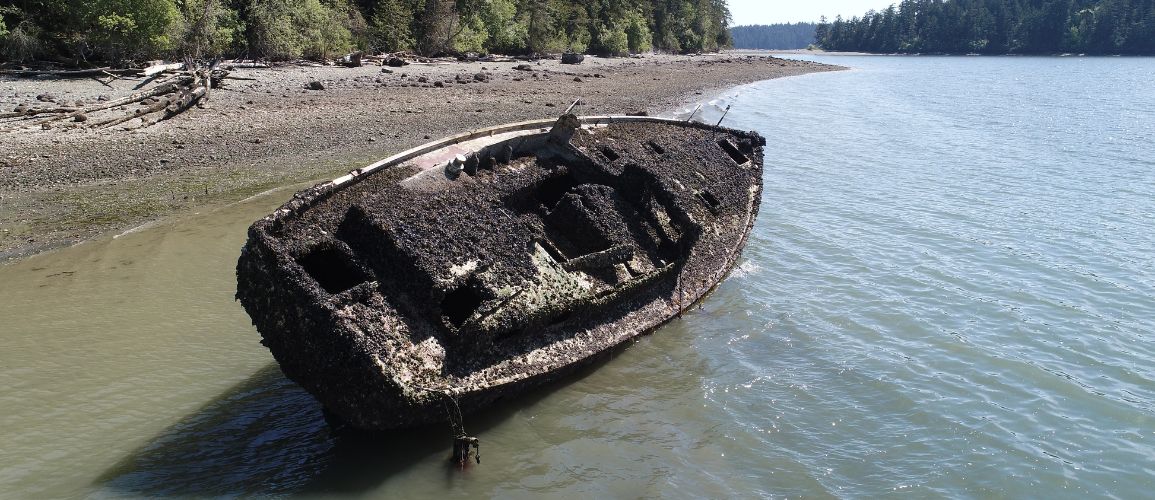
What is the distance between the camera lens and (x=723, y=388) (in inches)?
358

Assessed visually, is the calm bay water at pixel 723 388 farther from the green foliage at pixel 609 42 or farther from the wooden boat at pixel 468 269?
the green foliage at pixel 609 42

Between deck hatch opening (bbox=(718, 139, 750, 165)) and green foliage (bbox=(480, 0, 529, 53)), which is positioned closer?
deck hatch opening (bbox=(718, 139, 750, 165))

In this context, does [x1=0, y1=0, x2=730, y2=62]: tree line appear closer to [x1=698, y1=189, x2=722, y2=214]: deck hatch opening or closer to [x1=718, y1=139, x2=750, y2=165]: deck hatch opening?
[x1=718, y1=139, x2=750, y2=165]: deck hatch opening

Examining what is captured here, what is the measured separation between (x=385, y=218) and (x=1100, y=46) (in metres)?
161

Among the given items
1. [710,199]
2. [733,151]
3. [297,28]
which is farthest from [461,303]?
[297,28]

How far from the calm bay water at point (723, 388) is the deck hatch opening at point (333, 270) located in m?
1.44

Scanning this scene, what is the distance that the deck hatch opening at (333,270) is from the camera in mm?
7234

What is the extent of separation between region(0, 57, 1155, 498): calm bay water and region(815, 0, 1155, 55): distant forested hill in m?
144

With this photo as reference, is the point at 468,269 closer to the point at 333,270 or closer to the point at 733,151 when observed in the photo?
the point at 333,270

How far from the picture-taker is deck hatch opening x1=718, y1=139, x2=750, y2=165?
1559 cm

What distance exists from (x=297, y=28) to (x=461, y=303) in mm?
31648

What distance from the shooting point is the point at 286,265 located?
6.61 m

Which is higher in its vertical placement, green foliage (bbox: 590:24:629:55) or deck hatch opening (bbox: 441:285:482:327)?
green foliage (bbox: 590:24:629:55)

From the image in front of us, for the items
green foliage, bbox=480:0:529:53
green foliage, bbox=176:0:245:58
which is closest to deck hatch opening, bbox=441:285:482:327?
green foliage, bbox=176:0:245:58
